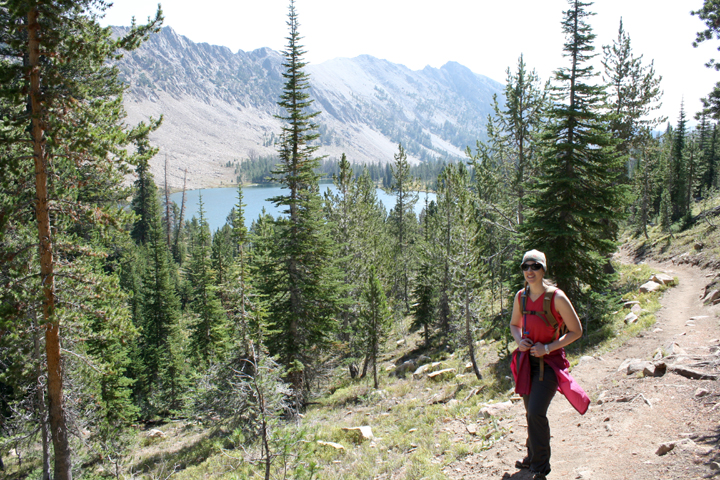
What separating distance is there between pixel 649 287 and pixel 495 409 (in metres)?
11.5

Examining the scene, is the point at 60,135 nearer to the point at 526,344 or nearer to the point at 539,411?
the point at 526,344

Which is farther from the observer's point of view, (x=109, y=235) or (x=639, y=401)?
(x=109, y=235)

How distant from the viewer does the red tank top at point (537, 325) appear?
4352mm

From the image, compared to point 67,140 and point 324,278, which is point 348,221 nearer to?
point 324,278

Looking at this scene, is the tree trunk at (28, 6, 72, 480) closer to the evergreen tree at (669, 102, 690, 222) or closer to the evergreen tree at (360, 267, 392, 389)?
the evergreen tree at (360, 267, 392, 389)

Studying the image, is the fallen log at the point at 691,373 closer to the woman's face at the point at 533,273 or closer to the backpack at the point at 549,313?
the backpack at the point at 549,313

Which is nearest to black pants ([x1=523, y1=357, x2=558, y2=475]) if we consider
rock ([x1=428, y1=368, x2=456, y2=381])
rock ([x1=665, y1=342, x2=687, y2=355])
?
A: rock ([x1=665, y1=342, x2=687, y2=355])

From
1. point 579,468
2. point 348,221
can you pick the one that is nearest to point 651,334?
point 579,468

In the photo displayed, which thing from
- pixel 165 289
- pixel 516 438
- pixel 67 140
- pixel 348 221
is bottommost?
pixel 165 289

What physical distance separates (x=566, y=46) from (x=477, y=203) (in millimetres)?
6980

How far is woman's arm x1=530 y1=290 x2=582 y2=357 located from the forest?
312 centimetres

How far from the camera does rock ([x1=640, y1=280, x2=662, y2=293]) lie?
1547cm

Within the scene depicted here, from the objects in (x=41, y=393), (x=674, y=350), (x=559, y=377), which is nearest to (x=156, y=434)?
(x=41, y=393)

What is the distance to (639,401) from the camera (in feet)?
21.4
